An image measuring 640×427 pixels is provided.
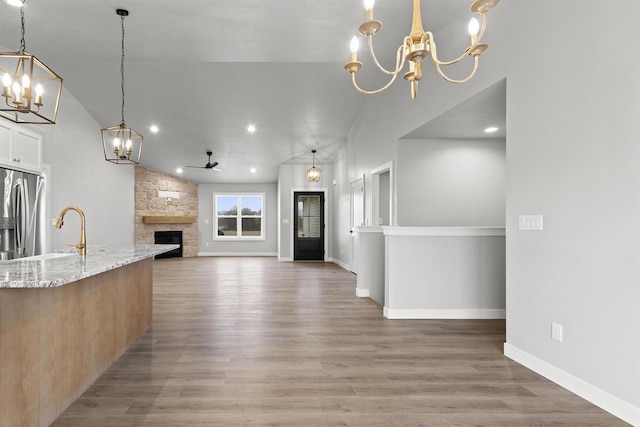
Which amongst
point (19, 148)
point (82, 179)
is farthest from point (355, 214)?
point (19, 148)

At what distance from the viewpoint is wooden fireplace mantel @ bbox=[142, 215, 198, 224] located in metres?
10.2

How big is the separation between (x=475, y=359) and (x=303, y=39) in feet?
12.0

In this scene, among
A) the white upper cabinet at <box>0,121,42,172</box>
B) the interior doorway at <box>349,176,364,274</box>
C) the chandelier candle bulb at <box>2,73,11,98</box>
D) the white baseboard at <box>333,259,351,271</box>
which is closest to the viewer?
the chandelier candle bulb at <box>2,73,11,98</box>

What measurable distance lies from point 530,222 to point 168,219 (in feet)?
32.0

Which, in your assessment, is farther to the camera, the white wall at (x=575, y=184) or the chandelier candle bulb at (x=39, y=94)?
the chandelier candle bulb at (x=39, y=94)

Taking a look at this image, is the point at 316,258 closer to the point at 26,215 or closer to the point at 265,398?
the point at 26,215

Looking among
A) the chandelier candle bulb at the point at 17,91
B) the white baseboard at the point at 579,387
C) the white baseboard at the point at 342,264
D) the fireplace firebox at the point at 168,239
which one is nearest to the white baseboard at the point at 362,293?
the white baseboard at the point at 579,387

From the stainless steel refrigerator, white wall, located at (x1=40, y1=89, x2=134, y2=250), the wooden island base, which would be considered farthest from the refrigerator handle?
the wooden island base

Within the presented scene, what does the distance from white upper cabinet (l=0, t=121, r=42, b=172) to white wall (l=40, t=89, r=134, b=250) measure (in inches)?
22.7

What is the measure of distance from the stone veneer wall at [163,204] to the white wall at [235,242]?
219 millimetres

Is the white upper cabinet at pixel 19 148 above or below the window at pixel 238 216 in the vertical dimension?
above

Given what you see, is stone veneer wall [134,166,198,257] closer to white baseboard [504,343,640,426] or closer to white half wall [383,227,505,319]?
white half wall [383,227,505,319]

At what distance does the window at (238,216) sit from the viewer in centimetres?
1240

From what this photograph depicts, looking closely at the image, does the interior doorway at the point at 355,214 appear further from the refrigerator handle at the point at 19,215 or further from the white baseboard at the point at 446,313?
the refrigerator handle at the point at 19,215
